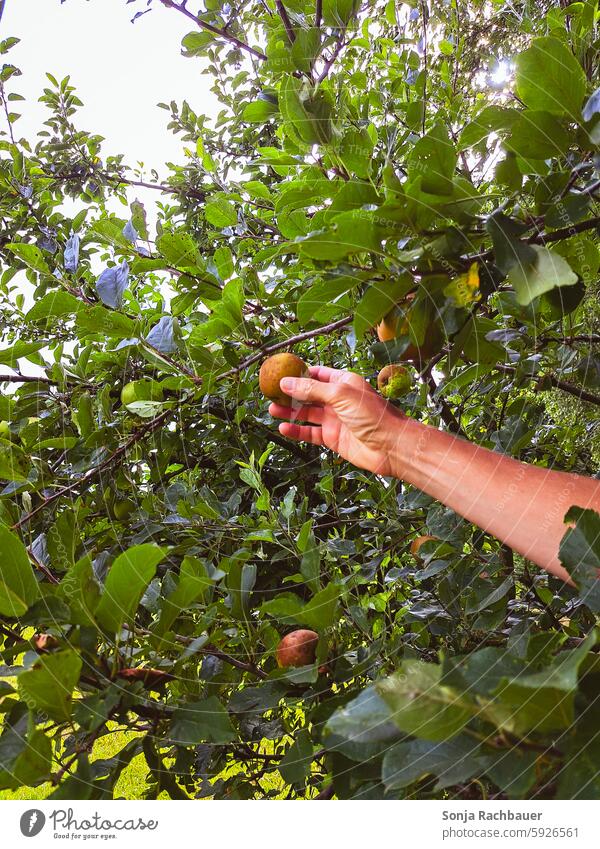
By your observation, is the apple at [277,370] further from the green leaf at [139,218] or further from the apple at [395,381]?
the green leaf at [139,218]

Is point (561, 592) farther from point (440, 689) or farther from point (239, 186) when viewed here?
point (239, 186)

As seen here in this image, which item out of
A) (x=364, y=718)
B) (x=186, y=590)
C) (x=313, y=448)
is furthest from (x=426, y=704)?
(x=313, y=448)

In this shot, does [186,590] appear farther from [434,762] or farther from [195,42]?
[195,42]

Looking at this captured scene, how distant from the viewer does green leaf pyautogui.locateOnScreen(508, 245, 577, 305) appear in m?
0.51

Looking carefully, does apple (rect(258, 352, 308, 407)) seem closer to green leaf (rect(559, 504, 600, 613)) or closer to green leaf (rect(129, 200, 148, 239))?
green leaf (rect(129, 200, 148, 239))

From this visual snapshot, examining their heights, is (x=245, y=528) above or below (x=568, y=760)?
above

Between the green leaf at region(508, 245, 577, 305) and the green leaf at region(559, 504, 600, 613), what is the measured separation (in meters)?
0.19

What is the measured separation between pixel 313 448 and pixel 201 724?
3.05ft

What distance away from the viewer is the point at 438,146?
1.90 ft

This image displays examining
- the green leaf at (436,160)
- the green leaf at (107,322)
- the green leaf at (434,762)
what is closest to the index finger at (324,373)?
the green leaf at (107,322)

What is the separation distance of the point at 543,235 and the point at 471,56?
1273 mm

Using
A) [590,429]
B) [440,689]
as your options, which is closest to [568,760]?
[440,689]
